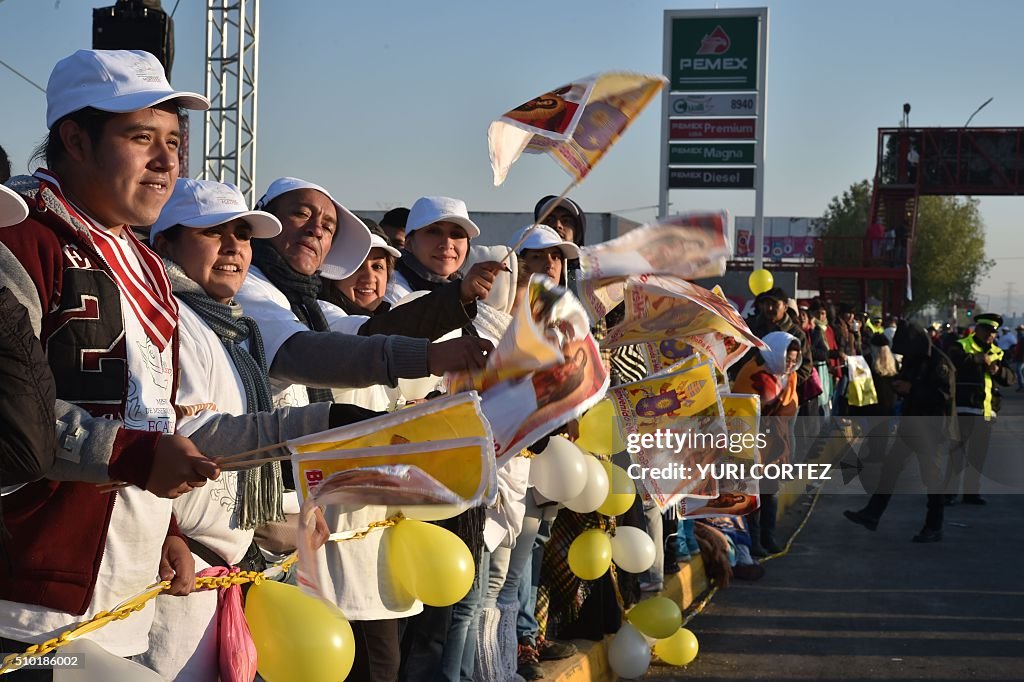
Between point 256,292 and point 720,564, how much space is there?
19.5 feet

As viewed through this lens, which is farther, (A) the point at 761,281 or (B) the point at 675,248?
(A) the point at 761,281

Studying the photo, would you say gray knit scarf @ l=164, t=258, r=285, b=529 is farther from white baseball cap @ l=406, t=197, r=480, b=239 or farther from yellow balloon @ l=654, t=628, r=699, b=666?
yellow balloon @ l=654, t=628, r=699, b=666

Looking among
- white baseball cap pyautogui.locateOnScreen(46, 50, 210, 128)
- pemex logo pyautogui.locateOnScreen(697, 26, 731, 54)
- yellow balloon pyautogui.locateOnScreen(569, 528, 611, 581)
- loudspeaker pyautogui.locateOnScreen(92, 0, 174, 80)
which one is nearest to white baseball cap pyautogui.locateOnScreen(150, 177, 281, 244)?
white baseball cap pyautogui.locateOnScreen(46, 50, 210, 128)

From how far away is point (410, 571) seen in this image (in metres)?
4.02

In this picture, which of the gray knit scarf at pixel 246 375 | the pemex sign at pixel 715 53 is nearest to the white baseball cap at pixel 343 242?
the gray knit scarf at pixel 246 375

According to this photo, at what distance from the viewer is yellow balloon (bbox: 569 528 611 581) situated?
19.5ft

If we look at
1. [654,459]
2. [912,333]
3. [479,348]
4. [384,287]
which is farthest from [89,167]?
[912,333]

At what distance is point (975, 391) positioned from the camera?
12.7 metres

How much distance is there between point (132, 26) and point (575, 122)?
4.53 metres

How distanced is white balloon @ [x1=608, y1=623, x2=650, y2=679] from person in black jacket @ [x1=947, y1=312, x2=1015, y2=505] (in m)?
7.36

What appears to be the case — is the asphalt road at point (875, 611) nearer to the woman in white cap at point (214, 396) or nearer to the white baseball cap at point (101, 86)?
the woman in white cap at point (214, 396)

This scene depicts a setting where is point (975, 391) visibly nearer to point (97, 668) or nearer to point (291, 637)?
point (291, 637)

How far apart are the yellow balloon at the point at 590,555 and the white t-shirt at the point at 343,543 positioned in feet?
6.28

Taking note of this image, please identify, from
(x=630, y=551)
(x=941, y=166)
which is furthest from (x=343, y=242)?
(x=941, y=166)
